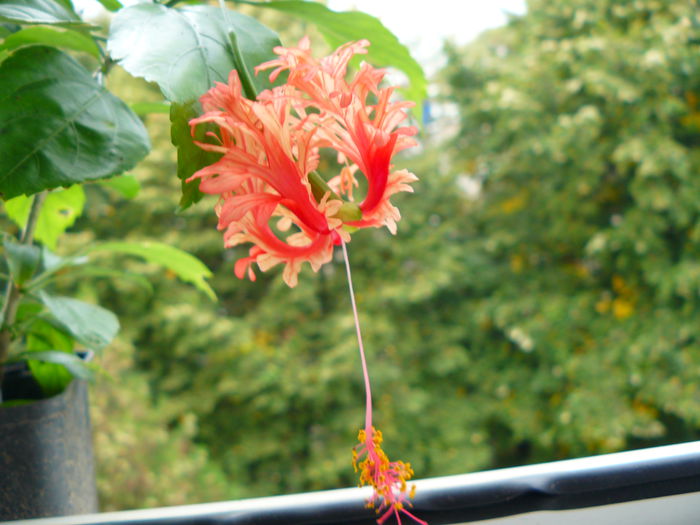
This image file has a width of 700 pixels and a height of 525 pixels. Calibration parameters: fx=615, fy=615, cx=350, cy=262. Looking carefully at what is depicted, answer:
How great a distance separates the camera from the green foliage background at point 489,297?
2.63 m

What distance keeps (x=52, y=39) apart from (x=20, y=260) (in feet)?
0.39

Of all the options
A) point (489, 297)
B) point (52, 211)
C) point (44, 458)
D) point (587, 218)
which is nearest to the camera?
point (44, 458)

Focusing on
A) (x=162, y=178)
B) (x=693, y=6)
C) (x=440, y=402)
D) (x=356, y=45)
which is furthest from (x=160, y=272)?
(x=356, y=45)

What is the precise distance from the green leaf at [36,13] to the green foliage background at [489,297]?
2.24 metres

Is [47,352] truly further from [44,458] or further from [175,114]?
[175,114]

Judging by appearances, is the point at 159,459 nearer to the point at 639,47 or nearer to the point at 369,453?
the point at 369,453

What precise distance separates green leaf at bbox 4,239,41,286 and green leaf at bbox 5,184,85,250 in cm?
2

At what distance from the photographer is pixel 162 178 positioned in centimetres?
299

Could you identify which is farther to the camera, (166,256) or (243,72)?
(166,256)

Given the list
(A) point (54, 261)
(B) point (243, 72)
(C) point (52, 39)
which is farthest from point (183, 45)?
(A) point (54, 261)

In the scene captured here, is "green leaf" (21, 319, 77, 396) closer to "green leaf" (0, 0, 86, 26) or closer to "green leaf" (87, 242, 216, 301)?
"green leaf" (87, 242, 216, 301)

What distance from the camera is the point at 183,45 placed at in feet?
0.75

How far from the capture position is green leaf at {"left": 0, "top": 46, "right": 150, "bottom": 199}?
0.22m

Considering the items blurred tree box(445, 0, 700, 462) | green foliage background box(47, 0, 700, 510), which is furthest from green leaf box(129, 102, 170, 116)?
blurred tree box(445, 0, 700, 462)
